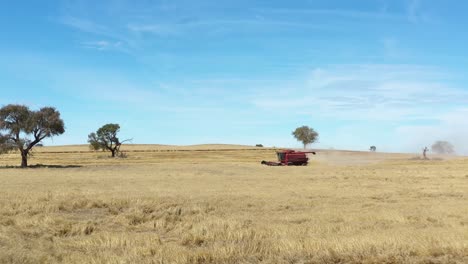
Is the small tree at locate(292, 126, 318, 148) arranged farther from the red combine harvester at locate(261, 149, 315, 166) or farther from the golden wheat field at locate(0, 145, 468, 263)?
the golden wheat field at locate(0, 145, 468, 263)

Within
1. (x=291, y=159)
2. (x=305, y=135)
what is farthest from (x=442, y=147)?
(x=291, y=159)

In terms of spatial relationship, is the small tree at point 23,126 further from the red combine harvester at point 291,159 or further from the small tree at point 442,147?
the small tree at point 442,147

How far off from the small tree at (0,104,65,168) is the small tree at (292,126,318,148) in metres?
102

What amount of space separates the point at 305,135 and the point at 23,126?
106 meters

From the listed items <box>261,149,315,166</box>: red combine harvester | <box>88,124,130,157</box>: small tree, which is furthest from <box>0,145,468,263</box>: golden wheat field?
<box>88,124,130,157</box>: small tree

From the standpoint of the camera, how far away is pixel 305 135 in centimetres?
16412

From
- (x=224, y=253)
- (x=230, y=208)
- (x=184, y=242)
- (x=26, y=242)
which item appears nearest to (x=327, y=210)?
(x=230, y=208)

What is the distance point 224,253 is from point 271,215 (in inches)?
338

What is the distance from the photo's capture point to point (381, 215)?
A: 17578mm

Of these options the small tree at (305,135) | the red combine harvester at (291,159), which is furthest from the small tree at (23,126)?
the small tree at (305,135)

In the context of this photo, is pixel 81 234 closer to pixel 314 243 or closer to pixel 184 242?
pixel 184 242

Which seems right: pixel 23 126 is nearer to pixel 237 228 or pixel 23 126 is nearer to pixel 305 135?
pixel 237 228

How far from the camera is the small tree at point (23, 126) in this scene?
7106 cm

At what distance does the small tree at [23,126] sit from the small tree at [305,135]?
4021 inches
